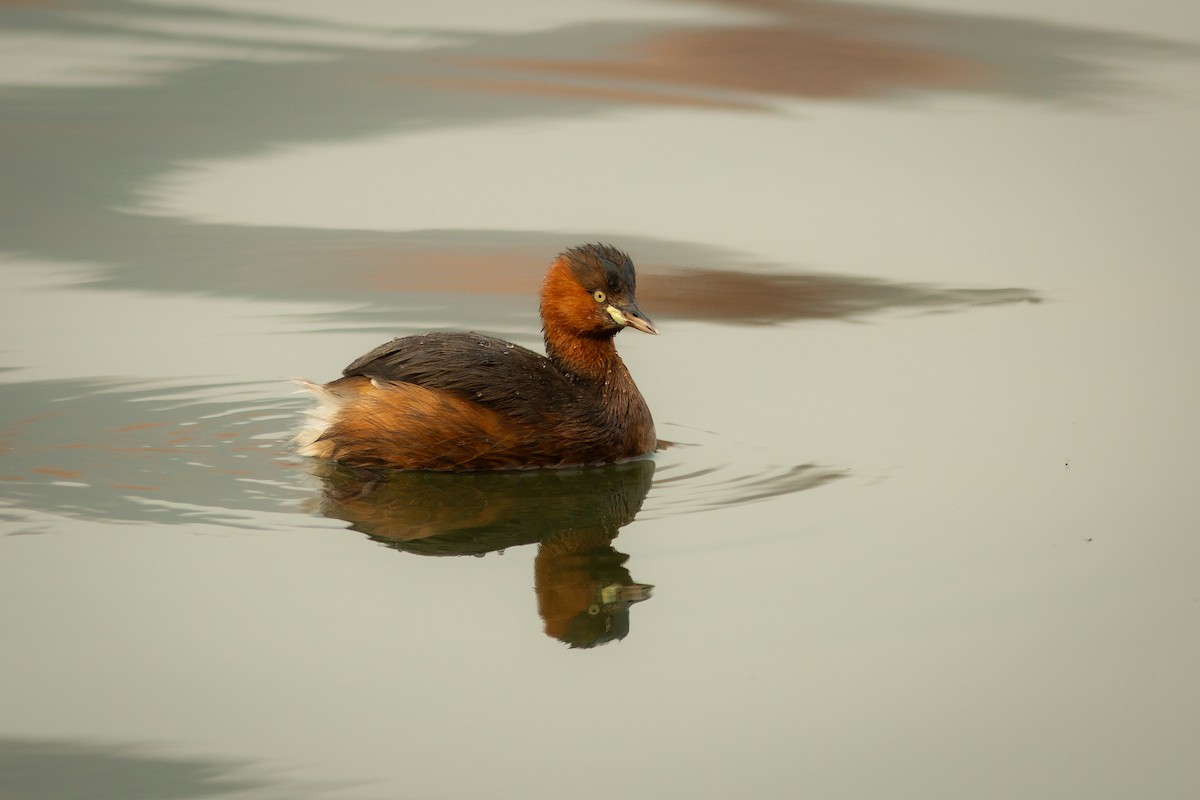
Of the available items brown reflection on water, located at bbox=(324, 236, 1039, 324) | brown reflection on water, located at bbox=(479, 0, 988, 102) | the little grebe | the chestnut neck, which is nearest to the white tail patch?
the little grebe

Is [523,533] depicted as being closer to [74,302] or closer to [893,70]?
[74,302]

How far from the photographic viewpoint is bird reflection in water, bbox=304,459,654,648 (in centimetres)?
578

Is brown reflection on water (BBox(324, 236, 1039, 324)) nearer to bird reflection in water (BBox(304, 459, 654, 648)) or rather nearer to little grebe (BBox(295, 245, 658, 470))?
little grebe (BBox(295, 245, 658, 470))

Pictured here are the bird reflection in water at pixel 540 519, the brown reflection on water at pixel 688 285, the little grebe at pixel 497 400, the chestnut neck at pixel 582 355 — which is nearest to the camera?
the bird reflection in water at pixel 540 519

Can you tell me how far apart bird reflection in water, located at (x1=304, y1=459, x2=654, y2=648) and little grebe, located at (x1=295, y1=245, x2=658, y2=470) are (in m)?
0.08

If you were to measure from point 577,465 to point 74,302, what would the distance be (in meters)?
2.82

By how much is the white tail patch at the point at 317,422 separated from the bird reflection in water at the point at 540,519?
0.31ft

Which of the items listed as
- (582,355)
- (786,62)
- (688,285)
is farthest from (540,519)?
(786,62)

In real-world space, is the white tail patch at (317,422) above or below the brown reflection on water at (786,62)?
below

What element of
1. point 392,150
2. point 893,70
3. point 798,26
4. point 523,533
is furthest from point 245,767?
point 798,26

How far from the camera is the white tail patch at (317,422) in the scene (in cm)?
716

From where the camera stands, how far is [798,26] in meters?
14.2

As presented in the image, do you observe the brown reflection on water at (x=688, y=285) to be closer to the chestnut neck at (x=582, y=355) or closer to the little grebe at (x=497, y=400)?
the chestnut neck at (x=582, y=355)

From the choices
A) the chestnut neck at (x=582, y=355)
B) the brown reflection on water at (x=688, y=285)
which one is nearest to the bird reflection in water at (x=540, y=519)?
the chestnut neck at (x=582, y=355)
